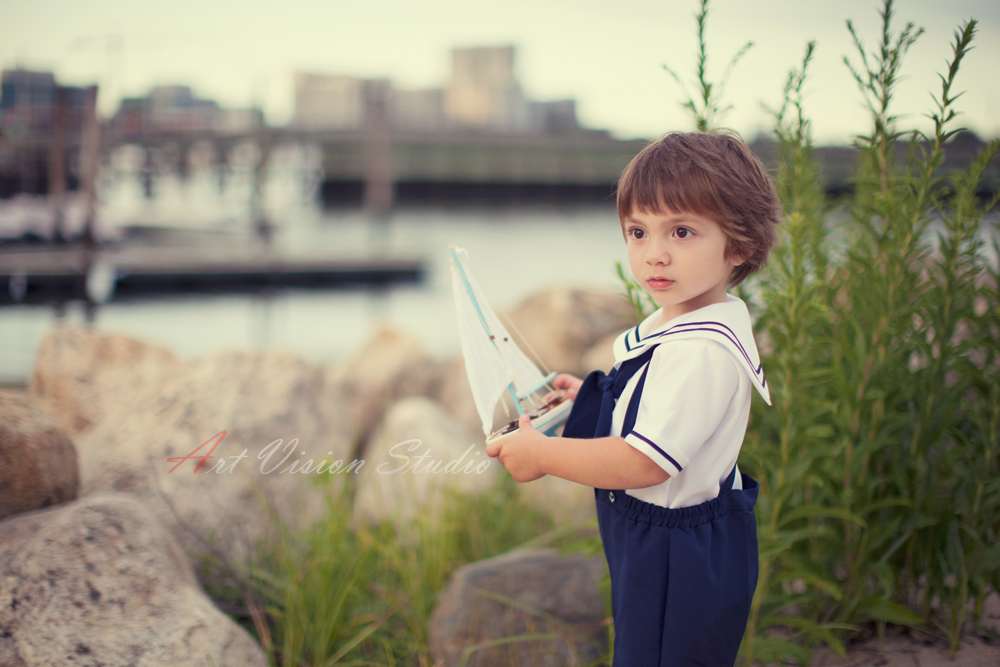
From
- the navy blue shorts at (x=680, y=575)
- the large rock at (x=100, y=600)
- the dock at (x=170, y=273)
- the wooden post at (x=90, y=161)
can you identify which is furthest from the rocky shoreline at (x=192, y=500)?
the wooden post at (x=90, y=161)

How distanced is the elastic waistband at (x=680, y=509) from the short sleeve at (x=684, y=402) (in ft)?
0.47

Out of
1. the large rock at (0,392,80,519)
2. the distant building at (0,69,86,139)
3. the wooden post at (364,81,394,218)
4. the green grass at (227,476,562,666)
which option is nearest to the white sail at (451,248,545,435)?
the green grass at (227,476,562,666)

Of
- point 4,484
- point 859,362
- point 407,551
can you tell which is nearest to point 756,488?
point 859,362

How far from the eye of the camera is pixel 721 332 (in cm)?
123

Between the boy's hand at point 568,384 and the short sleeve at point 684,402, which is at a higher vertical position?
the short sleeve at point 684,402

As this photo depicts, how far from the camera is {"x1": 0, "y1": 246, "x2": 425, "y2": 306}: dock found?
1438 cm

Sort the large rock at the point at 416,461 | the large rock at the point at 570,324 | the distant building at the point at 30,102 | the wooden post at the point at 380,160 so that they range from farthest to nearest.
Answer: the wooden post at the point at 380,160 → the distant building at the point at 30,102 → the large rock at the point at 570,324 → the large rock at the point at 416,461

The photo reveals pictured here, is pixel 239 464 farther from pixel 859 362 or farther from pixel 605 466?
pixel 859 362

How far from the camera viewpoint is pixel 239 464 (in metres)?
2.99

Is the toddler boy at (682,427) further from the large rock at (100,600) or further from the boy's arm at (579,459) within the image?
the large rock at (100,600)

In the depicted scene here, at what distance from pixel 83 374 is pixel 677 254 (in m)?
4.12

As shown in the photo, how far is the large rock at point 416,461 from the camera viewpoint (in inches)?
136

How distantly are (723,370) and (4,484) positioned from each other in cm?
227

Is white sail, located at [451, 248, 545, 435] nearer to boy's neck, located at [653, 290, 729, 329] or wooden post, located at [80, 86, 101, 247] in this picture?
boy's neck, located at [653, 290, 729, 329]
